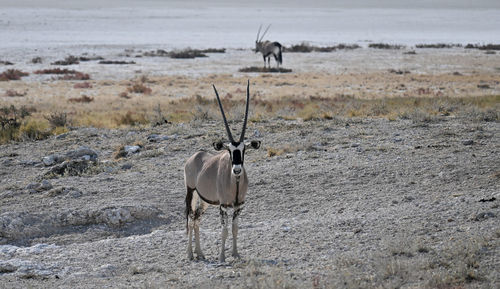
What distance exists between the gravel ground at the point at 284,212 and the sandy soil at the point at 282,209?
24 mm

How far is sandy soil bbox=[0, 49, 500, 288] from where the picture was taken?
679 centimetres

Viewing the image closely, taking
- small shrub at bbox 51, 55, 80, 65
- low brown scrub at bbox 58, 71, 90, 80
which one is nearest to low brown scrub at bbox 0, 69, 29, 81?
low brown scrub at bbox 58, 71, 90, 80

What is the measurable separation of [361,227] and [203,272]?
2.31 meters

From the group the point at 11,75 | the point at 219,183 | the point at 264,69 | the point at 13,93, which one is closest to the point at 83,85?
the point at 13,93

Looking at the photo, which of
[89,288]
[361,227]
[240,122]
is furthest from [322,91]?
[89,288]

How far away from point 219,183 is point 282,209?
2.63 metres

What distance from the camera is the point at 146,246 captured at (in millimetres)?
8430

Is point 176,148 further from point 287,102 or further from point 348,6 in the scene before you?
point 348,6

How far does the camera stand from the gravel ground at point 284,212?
6.77m

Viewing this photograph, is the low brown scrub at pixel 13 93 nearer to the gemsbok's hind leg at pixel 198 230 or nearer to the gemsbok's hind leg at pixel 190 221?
the gemsbok's hind leg at pixel 190 221

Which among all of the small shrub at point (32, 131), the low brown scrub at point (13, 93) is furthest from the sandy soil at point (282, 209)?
the low brown scrub at point (13, 93)

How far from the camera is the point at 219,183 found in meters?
7.66

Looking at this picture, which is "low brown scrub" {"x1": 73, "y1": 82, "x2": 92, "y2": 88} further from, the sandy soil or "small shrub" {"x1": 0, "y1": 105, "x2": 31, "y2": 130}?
the sandy soil

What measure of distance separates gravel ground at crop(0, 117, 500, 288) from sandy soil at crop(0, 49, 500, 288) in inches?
1.0
